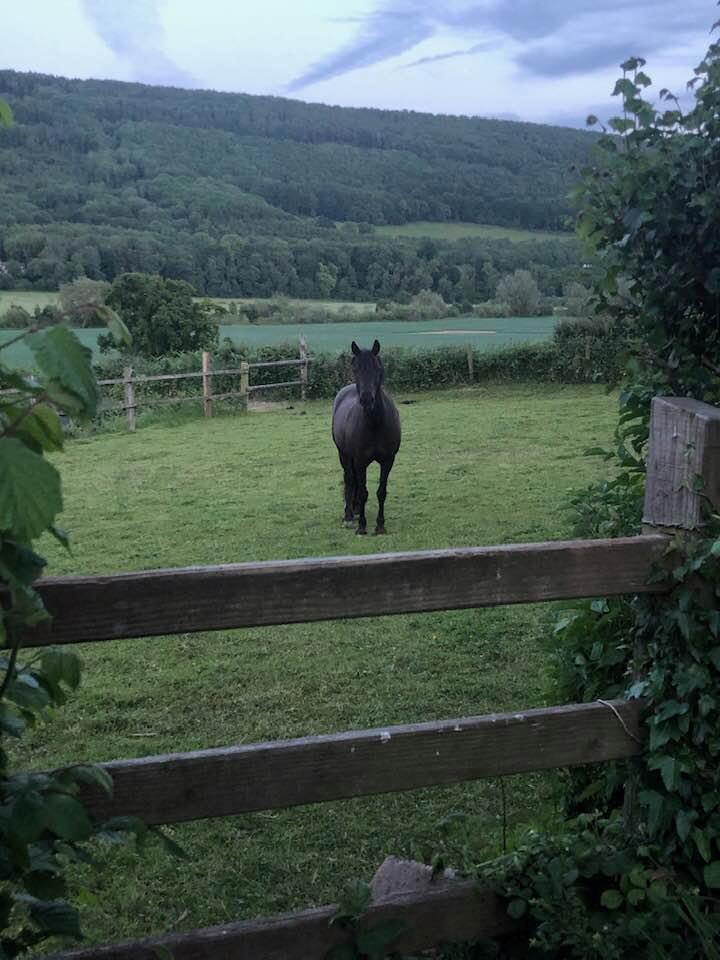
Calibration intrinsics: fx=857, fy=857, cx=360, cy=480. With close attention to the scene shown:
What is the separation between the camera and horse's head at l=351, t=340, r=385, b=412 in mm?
9391

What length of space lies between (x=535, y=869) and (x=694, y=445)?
1.19 metres

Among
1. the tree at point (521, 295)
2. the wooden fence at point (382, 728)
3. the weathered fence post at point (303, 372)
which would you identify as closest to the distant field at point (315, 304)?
the tree at point (521, 295)

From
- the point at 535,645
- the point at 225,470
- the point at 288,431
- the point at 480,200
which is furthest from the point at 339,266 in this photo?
the point at 535,645

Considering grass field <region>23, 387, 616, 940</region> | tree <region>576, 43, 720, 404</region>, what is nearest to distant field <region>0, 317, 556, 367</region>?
grass field <region>23, 387, 616, 940</region>

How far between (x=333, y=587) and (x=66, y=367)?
3.17 ft

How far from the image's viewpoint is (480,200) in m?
78.0

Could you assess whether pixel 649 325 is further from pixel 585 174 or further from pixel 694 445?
Answer: pixel 694 445

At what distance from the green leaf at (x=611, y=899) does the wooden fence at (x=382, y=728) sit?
27cm

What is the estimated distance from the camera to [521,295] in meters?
49.2

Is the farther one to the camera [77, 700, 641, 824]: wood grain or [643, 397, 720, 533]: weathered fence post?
[643, 397, 720, 533]: weathered fence post

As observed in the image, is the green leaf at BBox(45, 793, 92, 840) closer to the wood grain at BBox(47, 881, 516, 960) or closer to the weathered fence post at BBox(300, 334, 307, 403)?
the wood grain at BBox(47, 881, 516, 960)

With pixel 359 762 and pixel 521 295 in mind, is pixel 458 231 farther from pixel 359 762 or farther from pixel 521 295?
pixel 359 762

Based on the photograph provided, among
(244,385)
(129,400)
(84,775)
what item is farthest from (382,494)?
(244,385)

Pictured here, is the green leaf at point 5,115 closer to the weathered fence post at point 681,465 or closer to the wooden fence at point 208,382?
the weathered fence post at point 681,465
